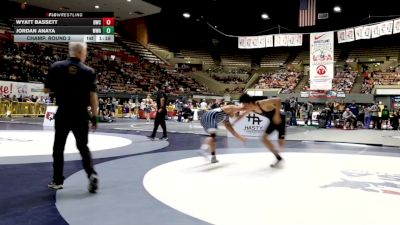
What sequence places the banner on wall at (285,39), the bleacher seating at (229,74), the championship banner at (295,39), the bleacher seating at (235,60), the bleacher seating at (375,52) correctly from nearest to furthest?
the championship banner at (295,39), the banner on wall at (285,39), the bleacher seating at (375,52), the bleacher seating at (229,74), the bleacher seating at (235,60)

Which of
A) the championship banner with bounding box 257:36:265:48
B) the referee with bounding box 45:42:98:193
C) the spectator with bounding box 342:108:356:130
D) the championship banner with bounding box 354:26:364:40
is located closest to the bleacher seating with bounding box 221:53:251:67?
the championship banner with bounding box 257:36:265:48

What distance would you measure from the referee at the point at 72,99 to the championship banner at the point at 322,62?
12.4m

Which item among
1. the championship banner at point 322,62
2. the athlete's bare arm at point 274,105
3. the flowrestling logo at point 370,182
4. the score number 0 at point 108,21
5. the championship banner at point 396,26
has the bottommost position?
the flowrestling logo at point 370,182

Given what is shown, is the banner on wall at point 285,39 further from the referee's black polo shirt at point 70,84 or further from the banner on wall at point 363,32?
the referee's black polo shirt at point 70,84

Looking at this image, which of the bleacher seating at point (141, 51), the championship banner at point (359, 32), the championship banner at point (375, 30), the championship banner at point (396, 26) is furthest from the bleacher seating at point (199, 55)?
the championship banner at point (396, 26)

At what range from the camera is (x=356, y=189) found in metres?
3.70

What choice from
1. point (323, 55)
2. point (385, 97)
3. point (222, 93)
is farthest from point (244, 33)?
point (323, 55)

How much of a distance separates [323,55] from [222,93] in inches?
1049

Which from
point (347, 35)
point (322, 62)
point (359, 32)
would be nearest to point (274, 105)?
point (322, 62)

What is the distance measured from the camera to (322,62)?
48.2 feet

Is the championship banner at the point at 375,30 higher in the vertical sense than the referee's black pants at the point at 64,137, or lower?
higher

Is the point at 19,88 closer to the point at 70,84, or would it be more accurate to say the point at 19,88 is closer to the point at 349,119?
the point at 349,119

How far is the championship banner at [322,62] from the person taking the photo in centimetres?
1444
